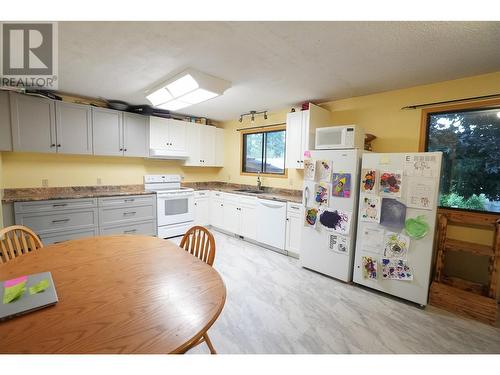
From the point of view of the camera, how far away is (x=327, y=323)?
75.8 inches

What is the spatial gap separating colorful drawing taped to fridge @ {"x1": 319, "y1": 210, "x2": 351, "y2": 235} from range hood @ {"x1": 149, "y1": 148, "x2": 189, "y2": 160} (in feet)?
9.34

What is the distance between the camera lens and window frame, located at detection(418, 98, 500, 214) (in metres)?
2.28

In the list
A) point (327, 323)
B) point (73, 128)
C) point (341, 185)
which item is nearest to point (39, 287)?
point (327, 323)

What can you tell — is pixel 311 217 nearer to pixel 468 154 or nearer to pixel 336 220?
pixel 336 220

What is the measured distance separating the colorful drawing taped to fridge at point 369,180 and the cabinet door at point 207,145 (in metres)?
3.15

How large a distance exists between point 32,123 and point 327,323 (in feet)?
13.4

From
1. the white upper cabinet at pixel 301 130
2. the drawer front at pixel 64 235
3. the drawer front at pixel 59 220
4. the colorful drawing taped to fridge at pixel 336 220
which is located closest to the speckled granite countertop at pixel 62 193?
the drawer front at pixel 59 220

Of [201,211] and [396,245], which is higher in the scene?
[396,245]

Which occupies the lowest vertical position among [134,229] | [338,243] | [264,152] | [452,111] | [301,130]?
[134,229]

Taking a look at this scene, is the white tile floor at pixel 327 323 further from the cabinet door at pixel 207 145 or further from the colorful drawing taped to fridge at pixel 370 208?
the cabinet door at pixel 207 145

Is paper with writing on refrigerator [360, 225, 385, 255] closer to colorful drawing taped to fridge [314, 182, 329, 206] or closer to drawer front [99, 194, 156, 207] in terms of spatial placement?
colorful drawing taped to fridge [314, 182, 329, 206]

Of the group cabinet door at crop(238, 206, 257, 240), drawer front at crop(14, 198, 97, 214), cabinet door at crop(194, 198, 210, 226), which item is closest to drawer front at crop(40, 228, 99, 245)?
drawer front at crop(14, 198, 97, 214)
